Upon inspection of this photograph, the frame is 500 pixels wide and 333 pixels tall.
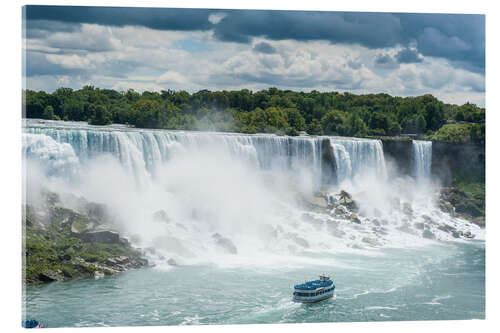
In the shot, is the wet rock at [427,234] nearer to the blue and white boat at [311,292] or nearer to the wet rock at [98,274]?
the blue and white boat at [311,292]

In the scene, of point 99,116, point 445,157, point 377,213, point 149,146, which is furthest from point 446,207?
point 99,116

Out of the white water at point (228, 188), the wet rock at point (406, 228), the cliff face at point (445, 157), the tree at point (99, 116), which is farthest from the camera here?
the cliff face at point (445, 157)

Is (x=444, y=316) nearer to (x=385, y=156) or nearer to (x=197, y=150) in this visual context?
(x=197, y=150)

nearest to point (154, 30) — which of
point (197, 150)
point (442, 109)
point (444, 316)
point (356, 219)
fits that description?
point (197, 150)

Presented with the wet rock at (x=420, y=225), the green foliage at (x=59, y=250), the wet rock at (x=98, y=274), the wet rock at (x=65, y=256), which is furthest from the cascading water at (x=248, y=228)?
the wet rock at (x=65, y=256)

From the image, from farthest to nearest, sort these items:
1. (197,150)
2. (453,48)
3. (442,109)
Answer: (442,109), (197,150), (453,48)

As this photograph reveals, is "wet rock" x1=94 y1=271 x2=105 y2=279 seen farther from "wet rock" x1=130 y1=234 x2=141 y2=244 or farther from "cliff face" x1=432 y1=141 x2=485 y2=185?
"cliff face" x1=432 y1=141 x2=485 y2=185
